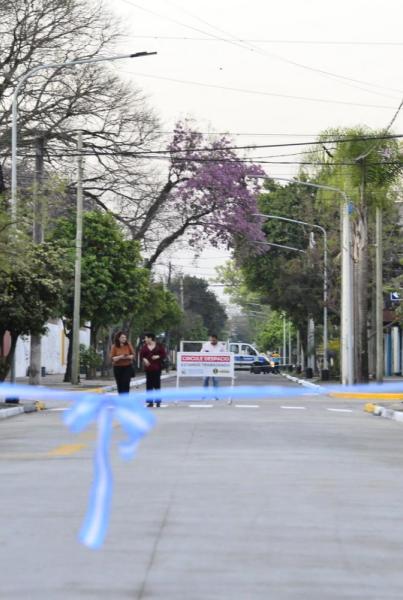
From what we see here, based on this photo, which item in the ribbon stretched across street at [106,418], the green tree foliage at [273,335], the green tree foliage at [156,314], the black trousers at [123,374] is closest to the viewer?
the ribbon stretched across street at [106,418]

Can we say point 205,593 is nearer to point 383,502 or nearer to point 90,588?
point 90,588

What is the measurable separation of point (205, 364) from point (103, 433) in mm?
13867

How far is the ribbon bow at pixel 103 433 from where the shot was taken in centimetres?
1052

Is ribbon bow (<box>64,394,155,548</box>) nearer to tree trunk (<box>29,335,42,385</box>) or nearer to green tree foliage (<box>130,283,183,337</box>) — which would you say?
tree trunk (<box>29,335,42,385</box>)

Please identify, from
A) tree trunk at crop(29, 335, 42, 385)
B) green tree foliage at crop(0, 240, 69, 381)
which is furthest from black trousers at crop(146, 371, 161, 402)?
tree trunk at crop(29, 335, 42, 385)

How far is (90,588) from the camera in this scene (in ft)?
26.1

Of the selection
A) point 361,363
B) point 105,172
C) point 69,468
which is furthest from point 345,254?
point 69,468

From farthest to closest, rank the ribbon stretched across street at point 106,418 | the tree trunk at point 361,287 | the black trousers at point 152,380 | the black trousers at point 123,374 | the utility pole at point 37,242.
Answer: the tree trunk at point 361,287 < the utility pole at point 37,242 < the black trousers at point 152,380 < the black trousers at point 123,374 < the ribbon stretched across street at point 106,418

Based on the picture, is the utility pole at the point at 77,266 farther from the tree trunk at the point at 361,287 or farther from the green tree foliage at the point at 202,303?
the green tree foliage at the point at 202,303

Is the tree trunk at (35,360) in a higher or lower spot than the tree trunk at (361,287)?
lower

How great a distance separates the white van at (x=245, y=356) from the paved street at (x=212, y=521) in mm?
72417

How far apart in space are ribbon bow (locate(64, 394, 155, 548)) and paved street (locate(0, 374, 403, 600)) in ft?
0.38

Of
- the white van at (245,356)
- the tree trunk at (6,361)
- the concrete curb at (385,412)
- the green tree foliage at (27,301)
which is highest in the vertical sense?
the white van at (245,356)

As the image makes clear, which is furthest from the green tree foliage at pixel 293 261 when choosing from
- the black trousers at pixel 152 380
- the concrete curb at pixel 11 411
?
the concrete curb at pixel 11 411
